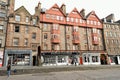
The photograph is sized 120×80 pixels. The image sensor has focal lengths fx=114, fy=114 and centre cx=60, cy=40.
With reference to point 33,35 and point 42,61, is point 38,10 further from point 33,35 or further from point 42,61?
point 42,61

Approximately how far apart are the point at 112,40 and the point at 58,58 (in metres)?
23.0

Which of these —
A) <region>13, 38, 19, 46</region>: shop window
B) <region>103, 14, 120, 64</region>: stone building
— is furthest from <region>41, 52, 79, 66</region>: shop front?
<region>103, 14, 120, 64</region>: stone building

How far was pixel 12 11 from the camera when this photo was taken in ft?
99.2

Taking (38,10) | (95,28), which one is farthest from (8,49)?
(95,28)

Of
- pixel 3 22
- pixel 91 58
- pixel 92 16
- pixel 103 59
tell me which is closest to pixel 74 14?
pixel 92 16

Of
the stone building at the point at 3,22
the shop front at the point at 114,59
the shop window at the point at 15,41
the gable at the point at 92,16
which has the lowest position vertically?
the shop front at the point at 114,59

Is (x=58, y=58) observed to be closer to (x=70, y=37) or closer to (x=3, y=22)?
(x=70, y=37)

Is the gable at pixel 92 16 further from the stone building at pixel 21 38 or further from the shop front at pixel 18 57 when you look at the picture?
the shop front at pixel 18 57

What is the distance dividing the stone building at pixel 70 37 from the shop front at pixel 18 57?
424cm

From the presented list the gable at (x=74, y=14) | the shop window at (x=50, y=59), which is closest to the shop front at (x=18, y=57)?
the shop window at (x=50, y=59)

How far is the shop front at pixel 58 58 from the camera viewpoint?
32.2 metres

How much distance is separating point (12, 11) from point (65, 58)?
1989 cm

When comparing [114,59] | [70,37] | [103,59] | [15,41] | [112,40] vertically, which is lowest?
[114,59]

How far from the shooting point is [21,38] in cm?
2922
